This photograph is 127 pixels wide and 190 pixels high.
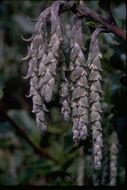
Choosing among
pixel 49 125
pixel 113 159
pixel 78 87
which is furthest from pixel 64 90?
pixel 49 125

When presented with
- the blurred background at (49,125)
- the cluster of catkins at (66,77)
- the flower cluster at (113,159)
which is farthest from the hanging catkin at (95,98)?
the flower cluster at (113,159)

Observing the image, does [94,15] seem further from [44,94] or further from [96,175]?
[96,175]

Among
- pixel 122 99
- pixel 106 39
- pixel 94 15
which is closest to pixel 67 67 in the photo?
pixel 94 15

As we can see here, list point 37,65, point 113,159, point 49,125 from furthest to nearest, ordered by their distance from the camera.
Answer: point 49,125
point 113,159
point 37,65

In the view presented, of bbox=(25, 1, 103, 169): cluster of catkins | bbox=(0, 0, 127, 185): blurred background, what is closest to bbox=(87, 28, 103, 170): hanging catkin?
bbox=(25, 1, 103, 169): cluster of catkins

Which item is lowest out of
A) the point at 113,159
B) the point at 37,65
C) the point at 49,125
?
the point at 113,159

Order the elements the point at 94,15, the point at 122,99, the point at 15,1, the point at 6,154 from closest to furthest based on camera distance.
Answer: the point at 94,15 < the point at 122,99 < the point at 6,154 < the point at 15,1

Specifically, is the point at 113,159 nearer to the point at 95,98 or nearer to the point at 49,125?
the point at 95,98
